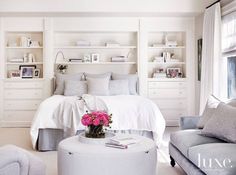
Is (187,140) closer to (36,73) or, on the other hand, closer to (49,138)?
(49,138)

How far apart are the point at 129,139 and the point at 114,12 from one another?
3.75m

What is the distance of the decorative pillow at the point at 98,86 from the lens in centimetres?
579

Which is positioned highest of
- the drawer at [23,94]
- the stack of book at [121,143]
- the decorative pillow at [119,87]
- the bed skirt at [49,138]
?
the decorative pillow at [119,87]

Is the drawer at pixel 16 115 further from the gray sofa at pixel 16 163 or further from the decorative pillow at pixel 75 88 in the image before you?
the gray sofa at pixel 16 163

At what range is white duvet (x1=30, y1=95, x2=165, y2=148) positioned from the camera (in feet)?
14.6

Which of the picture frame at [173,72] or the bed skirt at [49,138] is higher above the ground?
the picture frame at [173,72]

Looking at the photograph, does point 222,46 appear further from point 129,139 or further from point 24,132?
point 24,132

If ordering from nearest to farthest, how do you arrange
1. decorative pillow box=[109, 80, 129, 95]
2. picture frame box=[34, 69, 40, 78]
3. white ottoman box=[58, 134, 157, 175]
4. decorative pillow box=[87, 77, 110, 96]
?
white ottoman box=[58, 134, 157, 175] < decorative pillow box=[87, 77, 110, 96] < decorative pillow box=[109, 80, 129, 95] < picture frame box=[34, 69, 40, 78]

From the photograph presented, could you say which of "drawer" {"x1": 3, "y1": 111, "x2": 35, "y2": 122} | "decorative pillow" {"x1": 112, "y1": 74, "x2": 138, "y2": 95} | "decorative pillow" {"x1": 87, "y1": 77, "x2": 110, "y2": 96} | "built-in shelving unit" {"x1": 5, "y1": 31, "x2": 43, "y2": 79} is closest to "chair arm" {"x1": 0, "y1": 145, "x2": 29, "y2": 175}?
"decorative pillow" {"x1": 87, "y1": 77, "x2": 110, "y2": 96}

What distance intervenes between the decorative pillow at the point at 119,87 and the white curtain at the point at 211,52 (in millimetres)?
1406

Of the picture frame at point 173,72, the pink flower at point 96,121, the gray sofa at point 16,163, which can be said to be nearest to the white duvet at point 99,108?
the pink flower at point 96,121

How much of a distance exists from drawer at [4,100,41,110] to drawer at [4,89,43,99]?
0.08 m

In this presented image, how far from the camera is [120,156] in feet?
8.77

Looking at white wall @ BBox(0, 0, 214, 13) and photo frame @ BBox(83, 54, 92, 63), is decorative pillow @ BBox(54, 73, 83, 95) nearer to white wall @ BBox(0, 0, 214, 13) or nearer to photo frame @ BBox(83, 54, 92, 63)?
photo frame @ BBox(83, 54, 92, 63)
